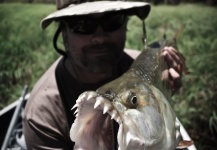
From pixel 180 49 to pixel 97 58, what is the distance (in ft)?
11.4

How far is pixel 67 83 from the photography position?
9.27 ft

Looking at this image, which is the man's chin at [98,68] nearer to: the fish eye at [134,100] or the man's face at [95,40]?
the man's face at [95,40]

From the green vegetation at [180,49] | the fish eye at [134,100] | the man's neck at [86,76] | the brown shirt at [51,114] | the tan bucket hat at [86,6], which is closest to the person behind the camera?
the fish eye at [134,100]

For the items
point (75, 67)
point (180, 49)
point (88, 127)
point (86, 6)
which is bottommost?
point (180, 49)

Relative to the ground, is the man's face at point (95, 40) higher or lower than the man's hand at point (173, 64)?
higher

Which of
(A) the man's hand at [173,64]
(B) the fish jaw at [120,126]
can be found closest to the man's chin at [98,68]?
(A) the man's hand at [173,64]

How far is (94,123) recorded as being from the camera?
1481 mm

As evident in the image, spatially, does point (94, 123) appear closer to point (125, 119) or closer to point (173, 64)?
point (125, 119)

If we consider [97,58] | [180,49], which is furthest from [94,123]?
[180,49]

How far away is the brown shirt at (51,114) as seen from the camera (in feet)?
8.49

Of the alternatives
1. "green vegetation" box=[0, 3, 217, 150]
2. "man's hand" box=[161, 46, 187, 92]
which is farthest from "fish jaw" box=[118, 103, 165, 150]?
"green vegetation" box=[0, 3, 217, 150]

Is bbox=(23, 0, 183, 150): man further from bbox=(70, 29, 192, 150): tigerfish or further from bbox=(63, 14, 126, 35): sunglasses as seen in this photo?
bbox=(70, 29, 192, 150): tigerfish

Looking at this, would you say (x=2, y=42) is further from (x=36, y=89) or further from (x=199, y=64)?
(x=36, y=89)

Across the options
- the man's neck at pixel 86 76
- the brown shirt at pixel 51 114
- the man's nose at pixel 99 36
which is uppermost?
the man's nose at pixel 99 36
